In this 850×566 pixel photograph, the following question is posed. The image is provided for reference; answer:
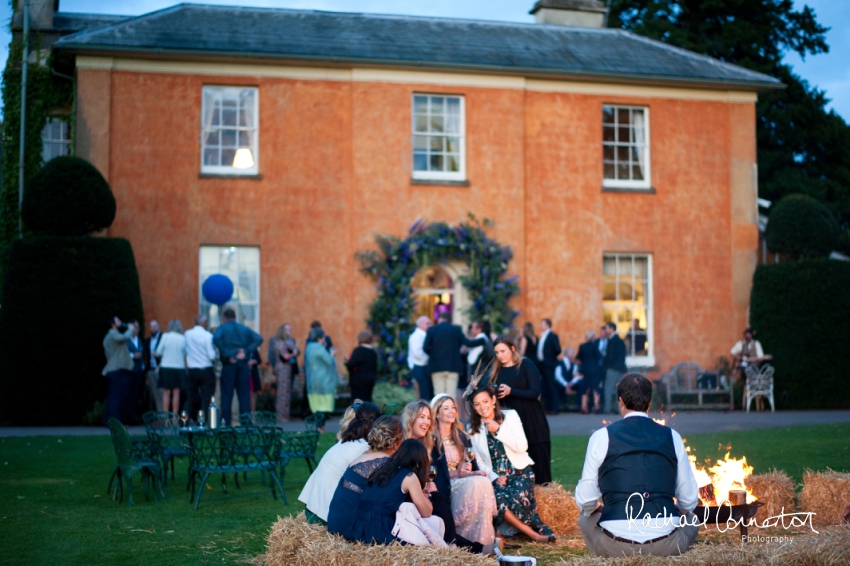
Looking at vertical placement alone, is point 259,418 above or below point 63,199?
below

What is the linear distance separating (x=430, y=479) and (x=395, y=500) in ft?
3.00

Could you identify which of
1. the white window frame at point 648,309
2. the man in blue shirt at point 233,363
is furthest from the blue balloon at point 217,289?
the white window frame at point 648,309

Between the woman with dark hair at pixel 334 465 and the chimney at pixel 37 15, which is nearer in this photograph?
the woman with dark hair at pixel 334 465

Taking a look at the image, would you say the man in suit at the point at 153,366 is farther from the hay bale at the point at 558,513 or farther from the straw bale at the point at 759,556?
the straw bale at the point at 759,556

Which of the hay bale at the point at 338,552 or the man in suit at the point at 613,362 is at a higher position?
Result: the man in suit at the point at 613,362

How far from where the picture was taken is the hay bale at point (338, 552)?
19.7ft

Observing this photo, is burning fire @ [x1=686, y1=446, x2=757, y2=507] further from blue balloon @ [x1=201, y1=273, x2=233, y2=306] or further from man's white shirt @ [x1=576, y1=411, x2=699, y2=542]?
blue balloon @ [x1=201, y1=273, x2=233, y2=306]

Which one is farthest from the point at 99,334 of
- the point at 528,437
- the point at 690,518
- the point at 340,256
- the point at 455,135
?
the point at 690,518

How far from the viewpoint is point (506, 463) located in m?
8.68

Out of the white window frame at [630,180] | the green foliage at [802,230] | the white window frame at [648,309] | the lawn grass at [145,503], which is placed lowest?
the lawn grass at [145,503]

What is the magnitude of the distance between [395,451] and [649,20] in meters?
29.8

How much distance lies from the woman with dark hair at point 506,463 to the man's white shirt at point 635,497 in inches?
97.7

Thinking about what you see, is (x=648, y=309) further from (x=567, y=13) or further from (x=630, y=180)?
(x=567, y=13)

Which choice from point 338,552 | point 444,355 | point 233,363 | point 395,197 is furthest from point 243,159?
point 338,552
